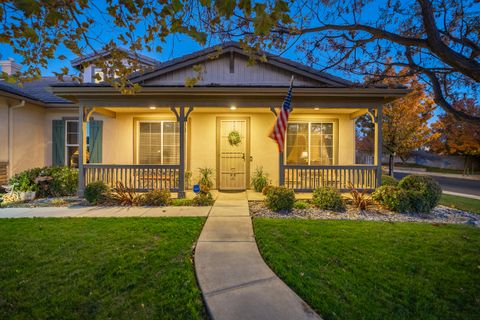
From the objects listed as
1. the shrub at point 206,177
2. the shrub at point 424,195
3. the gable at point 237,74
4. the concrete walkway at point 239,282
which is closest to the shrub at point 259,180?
the shrub at point 206,177

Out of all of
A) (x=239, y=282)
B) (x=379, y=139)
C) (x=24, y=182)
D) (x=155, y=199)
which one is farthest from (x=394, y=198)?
(x=24, y=182)

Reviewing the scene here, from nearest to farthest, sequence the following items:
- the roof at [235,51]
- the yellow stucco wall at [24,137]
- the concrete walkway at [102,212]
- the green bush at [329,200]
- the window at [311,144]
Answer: the concrete walkway at [102,212]
the green bush at [329,200]
the roof at [235,51]
the yellow stucco wall at [24,137]
the window at [311,144]

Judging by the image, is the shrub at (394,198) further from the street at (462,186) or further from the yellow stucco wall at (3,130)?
the yellow stucco wall at (3,130)

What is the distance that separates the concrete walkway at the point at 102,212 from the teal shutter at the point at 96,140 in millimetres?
3249

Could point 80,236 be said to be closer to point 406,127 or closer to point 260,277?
point 260,277

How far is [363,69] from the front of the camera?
16.8 feet

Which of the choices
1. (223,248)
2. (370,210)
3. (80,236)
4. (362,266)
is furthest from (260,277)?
(370,210)

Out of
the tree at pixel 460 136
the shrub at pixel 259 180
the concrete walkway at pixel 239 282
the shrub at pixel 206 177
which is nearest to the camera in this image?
the concrete walkway at pixel 239 282

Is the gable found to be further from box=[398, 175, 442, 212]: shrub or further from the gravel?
box=[398, 175, 442, 212]: shrub

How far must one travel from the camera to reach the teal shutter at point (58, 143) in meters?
9.31

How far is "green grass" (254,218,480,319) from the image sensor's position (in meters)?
2.44

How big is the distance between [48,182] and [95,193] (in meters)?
2.16

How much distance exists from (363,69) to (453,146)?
74.5 ft

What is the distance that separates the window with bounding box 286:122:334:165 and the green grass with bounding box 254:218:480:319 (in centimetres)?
420
